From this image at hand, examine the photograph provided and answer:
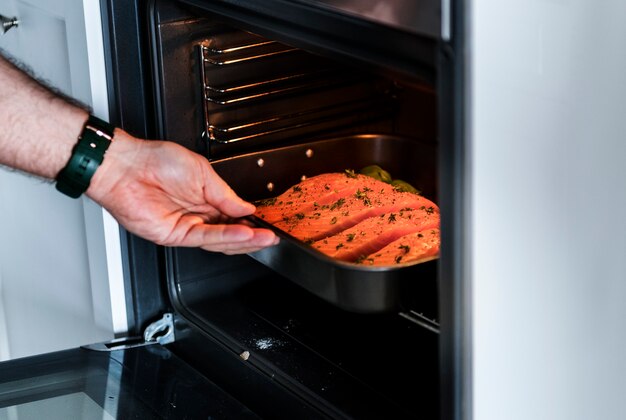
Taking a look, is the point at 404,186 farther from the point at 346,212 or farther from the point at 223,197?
the point at 223,197

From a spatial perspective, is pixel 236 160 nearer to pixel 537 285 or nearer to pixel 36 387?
pixel 36 387

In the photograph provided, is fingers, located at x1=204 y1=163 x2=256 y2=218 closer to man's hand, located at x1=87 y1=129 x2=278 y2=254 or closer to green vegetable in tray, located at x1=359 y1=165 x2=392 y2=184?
man's hand, located at x1=87 y1=129 x2=278 y2=254

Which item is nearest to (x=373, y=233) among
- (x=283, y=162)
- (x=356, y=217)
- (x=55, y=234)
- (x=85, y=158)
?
(x=356, y=217)

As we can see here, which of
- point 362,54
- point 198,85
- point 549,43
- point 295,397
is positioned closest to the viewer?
point 549,43

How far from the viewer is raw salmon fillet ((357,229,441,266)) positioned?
3.79 ft

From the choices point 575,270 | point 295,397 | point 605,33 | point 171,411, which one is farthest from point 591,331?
point 171,411

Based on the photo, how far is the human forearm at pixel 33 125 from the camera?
1247mm

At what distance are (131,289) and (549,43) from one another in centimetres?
88

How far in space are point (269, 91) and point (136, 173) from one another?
302 millimetres

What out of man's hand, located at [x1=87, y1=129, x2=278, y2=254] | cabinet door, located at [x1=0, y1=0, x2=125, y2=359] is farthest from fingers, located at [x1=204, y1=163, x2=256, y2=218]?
cabinet door, located at [x1=0, y1=0, x2=125, y2=359]

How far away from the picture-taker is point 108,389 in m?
1.33

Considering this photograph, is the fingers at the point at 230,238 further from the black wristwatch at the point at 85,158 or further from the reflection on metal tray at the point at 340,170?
the black wristwatch at the point at 85,158

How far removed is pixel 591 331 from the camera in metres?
0.99

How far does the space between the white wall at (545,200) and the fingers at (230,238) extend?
0.40 m
